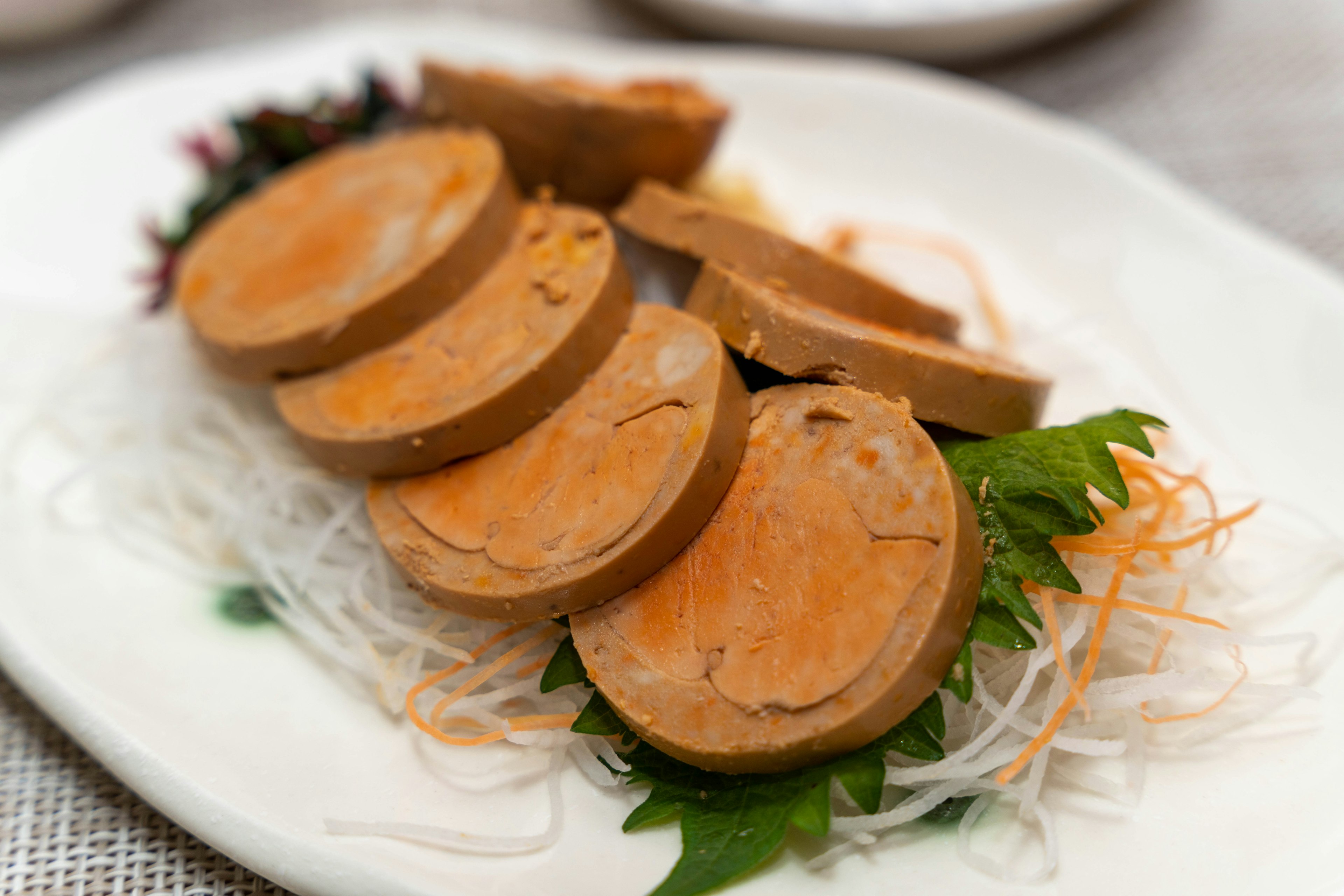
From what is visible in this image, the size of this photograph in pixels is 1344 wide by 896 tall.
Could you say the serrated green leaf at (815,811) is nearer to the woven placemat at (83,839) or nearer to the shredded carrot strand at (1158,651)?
the shredded carrot strand at (1158,651)

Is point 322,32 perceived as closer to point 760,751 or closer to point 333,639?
point 333,639

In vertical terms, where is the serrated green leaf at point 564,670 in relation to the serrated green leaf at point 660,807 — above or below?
above

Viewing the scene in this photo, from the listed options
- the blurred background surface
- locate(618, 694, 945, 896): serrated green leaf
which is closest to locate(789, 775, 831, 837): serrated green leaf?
locate(618, 694, 945, 896): serrated green leaf

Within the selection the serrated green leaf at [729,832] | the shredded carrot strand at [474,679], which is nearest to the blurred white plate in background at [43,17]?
the shredded carrot strand at [474,679]

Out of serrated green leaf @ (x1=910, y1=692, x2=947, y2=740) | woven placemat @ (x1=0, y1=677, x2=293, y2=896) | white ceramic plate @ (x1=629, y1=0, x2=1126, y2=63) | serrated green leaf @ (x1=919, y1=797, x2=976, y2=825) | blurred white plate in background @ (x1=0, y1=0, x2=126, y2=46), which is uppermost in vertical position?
blurred white plate in background @ (x1=0, y1=0, x2=126, y2=46)

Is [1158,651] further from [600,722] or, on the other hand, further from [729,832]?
[600,722]

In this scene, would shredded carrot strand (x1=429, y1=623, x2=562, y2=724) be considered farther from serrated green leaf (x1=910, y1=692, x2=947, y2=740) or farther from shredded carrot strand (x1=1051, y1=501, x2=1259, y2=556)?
shredded carrot strand (x1=1051, y1=501, x2=1259, y2=556)
